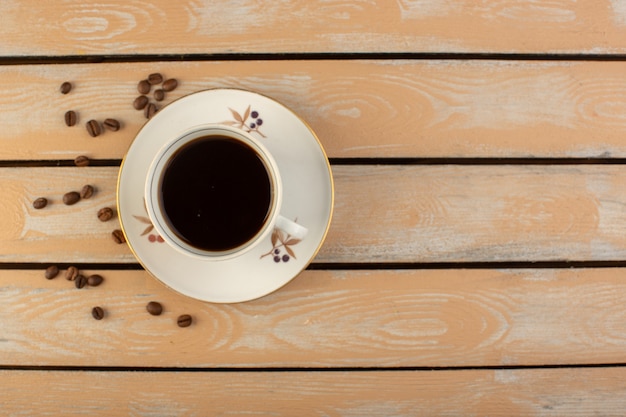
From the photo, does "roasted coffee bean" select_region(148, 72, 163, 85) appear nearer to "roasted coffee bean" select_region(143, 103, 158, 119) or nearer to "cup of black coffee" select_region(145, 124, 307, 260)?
"roasted coffee bean" select_region(143, 103, 158, 119)

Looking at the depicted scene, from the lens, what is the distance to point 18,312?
82cm

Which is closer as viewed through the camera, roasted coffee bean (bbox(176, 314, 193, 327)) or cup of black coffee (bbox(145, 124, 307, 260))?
cup of black coffee (bbox(145, 124, 307, 260))

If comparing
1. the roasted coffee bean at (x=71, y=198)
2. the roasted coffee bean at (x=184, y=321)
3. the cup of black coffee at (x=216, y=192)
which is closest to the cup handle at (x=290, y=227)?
the cup of black coffee at (x=216, y=192)

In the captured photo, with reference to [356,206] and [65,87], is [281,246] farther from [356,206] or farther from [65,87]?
[65,87]

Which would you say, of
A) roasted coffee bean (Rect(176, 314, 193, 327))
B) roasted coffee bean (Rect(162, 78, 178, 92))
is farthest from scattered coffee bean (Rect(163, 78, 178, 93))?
roasted coffee bean (Rect(176, 314, 193, 327))

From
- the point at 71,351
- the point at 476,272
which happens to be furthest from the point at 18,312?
the point at 476,272

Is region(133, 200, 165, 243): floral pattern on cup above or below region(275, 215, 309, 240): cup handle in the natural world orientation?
below

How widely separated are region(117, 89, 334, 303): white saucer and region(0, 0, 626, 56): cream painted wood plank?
0.40 feet

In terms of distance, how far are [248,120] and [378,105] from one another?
20 centimetres

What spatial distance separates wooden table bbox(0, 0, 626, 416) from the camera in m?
0.82

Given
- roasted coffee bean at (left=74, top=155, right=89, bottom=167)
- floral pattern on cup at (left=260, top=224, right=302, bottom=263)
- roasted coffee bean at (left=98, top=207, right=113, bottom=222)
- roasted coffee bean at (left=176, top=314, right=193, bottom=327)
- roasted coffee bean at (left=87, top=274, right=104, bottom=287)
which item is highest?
floral pattern on cup at (left=260, top=224, right=302, bottom=263)

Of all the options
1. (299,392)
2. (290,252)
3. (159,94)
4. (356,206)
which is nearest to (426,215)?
(356,206)

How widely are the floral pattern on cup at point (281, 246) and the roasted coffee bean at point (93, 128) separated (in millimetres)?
313

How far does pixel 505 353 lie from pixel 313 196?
39 cm
